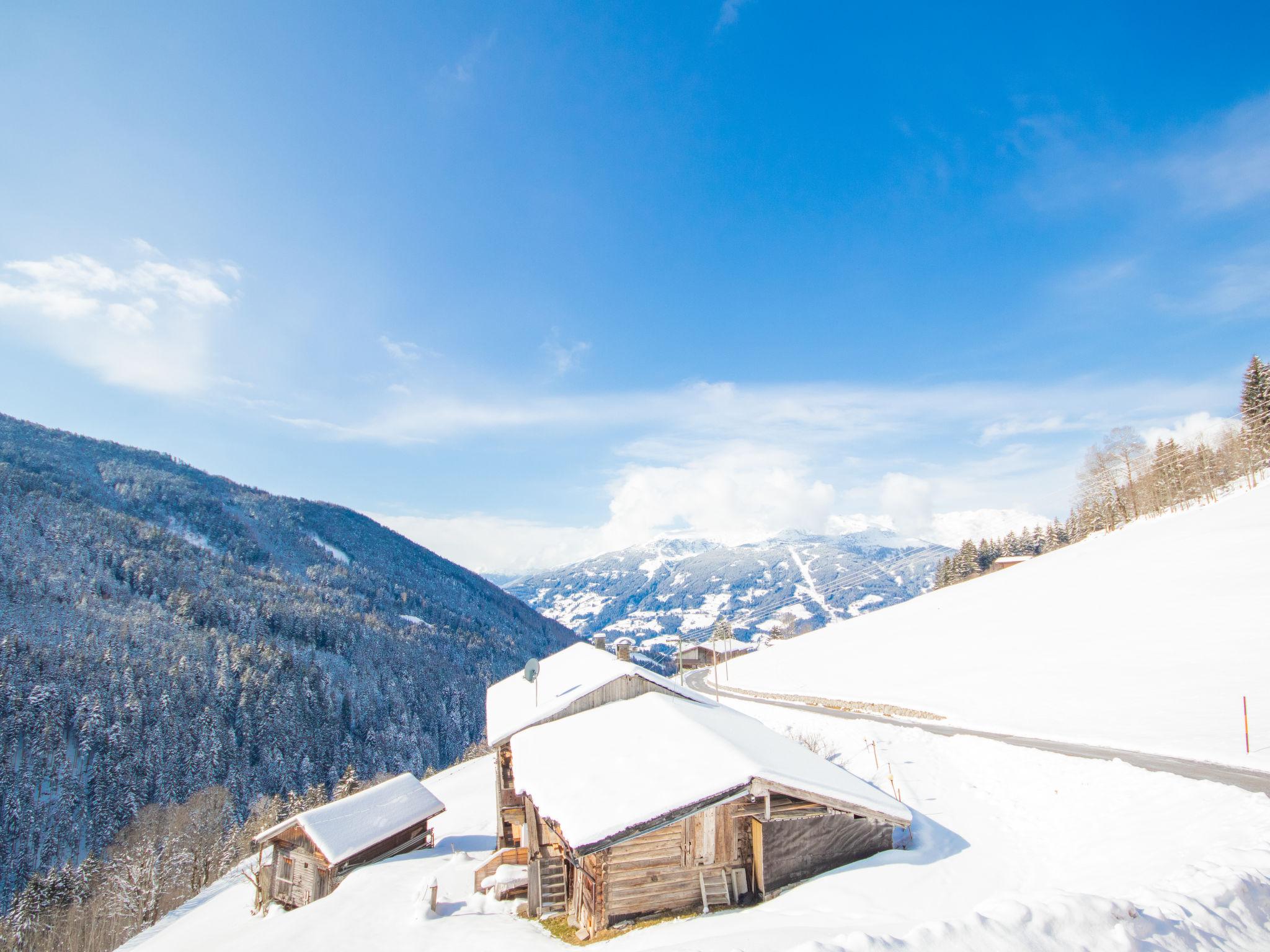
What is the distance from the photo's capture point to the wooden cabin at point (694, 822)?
47.6ft

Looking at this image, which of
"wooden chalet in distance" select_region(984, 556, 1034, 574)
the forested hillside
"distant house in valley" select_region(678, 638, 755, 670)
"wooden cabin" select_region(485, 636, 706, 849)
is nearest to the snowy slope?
"wooden cabin" select_region(485, 636, 706, 849)

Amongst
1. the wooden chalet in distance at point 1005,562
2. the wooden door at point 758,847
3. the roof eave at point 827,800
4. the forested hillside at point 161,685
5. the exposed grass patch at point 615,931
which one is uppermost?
the wooden chalet in distance at point 1005,562

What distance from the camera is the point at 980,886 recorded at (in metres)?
14.4

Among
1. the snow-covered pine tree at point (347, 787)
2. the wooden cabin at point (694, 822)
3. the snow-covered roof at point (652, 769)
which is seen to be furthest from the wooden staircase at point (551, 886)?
the snow-covered pine tree at point (347, 787)

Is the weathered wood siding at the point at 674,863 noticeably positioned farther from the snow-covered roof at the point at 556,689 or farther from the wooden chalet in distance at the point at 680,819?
the snow-covered roof at the point at 556,689

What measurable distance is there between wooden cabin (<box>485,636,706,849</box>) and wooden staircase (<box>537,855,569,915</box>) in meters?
2.80

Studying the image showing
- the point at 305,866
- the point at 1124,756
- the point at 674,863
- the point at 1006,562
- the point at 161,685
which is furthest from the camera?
the point at 161,685

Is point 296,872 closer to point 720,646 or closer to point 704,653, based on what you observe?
point 720,646

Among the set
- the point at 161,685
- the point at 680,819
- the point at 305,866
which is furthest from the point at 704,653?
the point at 161,685

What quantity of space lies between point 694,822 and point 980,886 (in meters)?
7.49

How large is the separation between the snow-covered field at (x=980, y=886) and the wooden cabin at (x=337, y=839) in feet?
6.37

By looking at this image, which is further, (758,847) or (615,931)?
(758,847)

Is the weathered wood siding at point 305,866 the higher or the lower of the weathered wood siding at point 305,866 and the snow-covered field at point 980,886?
the lower

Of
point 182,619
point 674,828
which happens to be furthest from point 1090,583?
point 182,619
